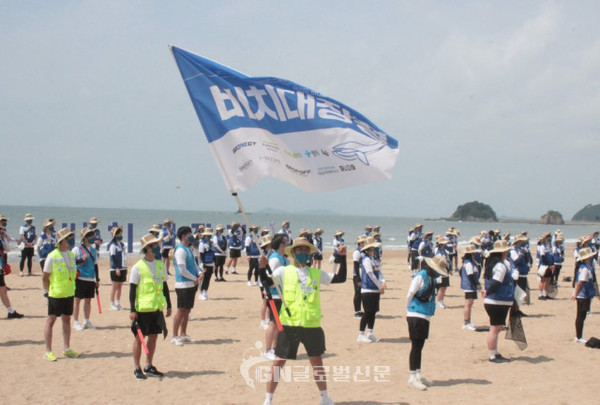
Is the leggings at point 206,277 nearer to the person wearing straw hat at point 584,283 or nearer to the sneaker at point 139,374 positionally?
the sneaker at point 139,374

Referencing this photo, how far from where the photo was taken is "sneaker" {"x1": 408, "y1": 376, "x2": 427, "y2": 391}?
711cm

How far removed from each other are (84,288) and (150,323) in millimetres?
3412

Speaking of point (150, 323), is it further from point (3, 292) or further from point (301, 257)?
point (3, 292)

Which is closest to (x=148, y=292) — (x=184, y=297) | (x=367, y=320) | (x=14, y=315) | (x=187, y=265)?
(x=184, y=297)

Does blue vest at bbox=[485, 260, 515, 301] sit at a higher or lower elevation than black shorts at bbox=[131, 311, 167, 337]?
higher

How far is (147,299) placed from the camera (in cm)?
715

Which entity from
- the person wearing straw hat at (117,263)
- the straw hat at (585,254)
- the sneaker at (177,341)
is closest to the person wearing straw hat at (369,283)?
the sneaker at (177,341)

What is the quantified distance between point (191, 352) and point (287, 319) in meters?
3.66

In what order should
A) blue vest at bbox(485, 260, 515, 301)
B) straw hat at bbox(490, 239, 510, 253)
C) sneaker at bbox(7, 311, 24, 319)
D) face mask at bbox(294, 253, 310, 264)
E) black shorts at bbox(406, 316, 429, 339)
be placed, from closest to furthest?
1. face mask at bbox(294, 253, 310, 264)
2. black shorts at bbox(406, 316, 429, 339)
3. blue vest at bbox(485, 260, 515, 301)
4. straw hat at bbox(490, 239, 510, 253)
5. sneaker at bbox(7, 311, 24, 319)

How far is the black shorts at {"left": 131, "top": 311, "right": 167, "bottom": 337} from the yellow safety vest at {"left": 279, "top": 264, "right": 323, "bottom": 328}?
82.7 inches

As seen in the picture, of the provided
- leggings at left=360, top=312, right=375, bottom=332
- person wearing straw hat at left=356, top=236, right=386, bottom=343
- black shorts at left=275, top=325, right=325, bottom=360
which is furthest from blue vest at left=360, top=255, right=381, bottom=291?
black shorts at left=275, top=325, right=325, bottom=360

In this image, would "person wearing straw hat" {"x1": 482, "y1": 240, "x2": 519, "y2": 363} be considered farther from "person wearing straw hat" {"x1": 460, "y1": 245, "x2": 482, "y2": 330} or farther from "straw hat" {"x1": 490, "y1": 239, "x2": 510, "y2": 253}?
"person wearing straw hat" {"x1": 460, "y1": 245, "x2": 482, "y2": 330}

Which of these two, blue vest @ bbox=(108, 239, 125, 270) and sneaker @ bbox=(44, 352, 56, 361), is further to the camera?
blue vest @ bbox=(108, 239, 125, 270)

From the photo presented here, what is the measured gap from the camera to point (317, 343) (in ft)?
19.7
